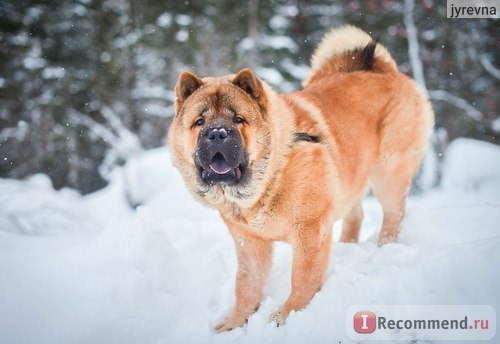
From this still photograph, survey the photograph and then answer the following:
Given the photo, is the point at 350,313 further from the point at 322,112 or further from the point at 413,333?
the point at 322,112

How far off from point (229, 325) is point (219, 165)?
1.26 m

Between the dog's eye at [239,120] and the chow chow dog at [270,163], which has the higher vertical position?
the dog's eye at [239,120]

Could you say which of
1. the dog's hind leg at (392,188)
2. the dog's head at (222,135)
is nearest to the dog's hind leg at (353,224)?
the dog's hind leg at (392,188)

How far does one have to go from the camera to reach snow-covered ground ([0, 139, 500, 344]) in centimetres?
249

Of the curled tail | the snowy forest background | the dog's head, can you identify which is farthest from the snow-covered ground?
the snowy forest background

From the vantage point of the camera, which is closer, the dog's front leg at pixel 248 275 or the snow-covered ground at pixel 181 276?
the snow-covered ground at pixel 181 276

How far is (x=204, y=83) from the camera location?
10.1 feet

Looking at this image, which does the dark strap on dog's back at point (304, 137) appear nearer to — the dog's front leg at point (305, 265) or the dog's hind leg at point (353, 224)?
the dog's front leg at point (305, 265)

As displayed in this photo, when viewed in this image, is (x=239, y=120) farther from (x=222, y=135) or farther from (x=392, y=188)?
(x=392, y=188)

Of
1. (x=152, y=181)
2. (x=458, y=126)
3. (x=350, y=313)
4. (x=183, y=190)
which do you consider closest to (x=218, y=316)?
(x=350, y=313)

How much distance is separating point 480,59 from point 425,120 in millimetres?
9572

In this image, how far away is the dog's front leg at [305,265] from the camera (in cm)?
285

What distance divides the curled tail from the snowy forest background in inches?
250

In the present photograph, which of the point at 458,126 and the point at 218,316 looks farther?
the point at 458,126
